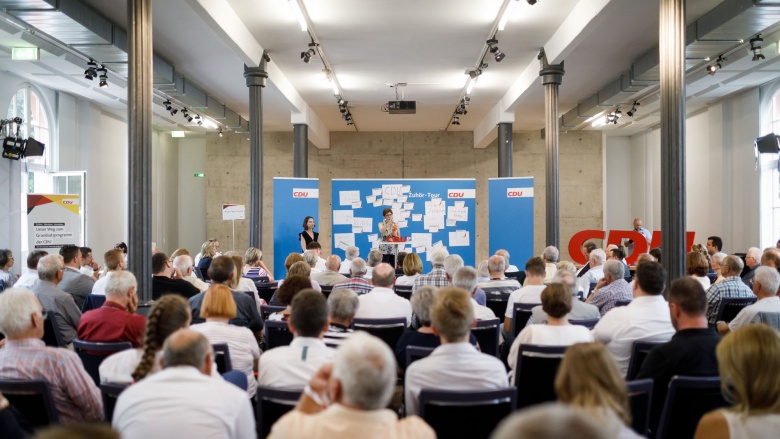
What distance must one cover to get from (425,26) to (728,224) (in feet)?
28.7

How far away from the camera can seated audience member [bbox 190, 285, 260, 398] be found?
12.4 feet

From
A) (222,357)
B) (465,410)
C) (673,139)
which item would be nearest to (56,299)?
(222,357)

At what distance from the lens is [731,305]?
5.80m

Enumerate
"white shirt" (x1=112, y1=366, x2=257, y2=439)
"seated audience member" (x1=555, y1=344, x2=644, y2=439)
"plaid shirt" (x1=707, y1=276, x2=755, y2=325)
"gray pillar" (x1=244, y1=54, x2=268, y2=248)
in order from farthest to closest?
"gray pillar" (x1=244, y1=54, x2=268, y2=248), "plaid shirt" (x1=707, y1=276, x2=755, y2=325), "white shirt" (x1=112, y1=366, x2=257, y2=439), "seated audience member" (x1=555, y1=344, x2=644, y2=439)

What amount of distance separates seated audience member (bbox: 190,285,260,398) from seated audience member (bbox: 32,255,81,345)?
2475 mm

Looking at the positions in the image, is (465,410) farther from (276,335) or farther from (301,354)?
(276,335)

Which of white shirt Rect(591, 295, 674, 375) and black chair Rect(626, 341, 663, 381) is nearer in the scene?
black chair Rect(626, 341, 663, 381)

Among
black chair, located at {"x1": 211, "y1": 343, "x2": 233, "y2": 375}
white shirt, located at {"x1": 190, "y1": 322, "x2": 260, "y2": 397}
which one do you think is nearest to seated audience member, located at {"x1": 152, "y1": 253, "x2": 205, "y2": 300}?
white shirt, located at {"x1": 190, "y1": 322, "x2": 260, "y2": 397}

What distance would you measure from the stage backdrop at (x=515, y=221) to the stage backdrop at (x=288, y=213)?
3.76 meters

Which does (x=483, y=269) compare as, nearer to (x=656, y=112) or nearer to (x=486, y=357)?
(x=486, y=357)

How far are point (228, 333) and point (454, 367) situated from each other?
143cm

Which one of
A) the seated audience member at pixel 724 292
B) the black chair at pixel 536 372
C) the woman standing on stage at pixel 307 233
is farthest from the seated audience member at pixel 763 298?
the woman standing on stage at pixel 307 233

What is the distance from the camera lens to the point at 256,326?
5262 mm

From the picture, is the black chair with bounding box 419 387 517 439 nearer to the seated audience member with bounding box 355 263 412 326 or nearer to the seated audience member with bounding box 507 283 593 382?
the seated audience member with bounding box 507 283 593 382
